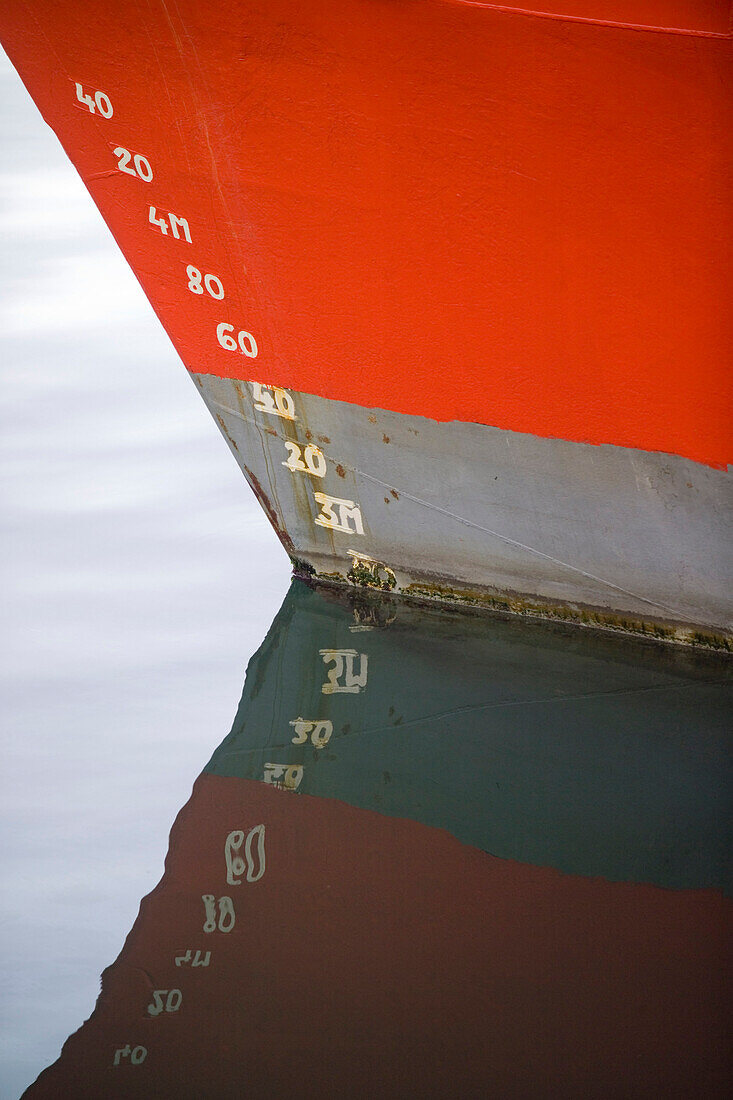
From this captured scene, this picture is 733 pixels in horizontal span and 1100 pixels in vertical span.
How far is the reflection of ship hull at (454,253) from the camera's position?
2.06 meters

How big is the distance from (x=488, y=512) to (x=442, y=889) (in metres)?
0.90

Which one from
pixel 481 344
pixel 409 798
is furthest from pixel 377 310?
pixel 409 798

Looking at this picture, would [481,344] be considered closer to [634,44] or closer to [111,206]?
[634,44]

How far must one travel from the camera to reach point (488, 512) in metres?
2.61

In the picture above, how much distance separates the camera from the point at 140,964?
1843mm

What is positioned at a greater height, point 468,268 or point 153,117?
point 153,117

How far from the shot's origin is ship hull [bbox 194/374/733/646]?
242cm

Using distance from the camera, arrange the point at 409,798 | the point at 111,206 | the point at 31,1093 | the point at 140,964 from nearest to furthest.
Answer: the point at 31,1093 → the point at 140,964 → the point at 409,798 → the point at 111,206

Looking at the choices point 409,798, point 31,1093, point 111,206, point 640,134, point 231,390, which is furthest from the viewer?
point 231,390

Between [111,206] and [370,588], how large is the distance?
3.36 feet

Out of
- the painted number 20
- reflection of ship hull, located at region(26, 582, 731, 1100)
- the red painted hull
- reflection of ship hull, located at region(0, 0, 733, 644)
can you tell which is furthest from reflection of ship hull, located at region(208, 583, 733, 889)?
the painted number 20

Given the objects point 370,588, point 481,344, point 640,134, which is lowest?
point 370,588

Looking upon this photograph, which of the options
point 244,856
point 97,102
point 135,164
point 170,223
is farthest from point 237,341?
point 244,856

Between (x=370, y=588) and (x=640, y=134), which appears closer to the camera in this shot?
(x=640, y=134)
